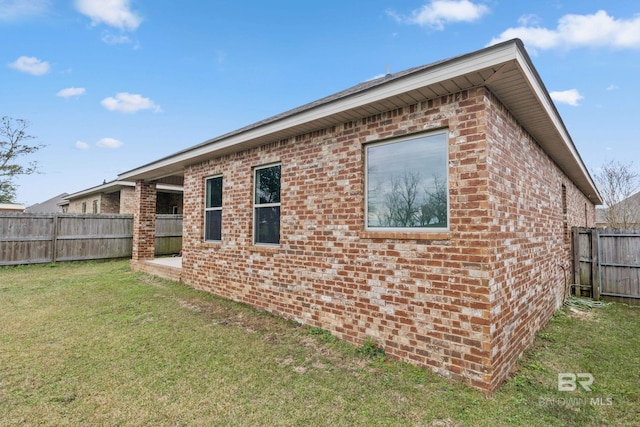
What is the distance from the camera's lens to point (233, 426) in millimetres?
2357

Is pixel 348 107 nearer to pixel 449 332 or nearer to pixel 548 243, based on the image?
pixel 449 332

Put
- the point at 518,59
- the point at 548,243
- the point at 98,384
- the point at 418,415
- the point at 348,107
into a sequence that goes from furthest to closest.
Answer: the point at 548,243
the point at 348,107
the point at 98,384
the point at 518,59
the point at 418,415

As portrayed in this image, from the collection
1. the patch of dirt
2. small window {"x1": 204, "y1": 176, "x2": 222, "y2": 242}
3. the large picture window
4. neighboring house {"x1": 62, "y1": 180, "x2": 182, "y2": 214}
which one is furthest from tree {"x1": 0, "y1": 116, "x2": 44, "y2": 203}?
the patch of dirt

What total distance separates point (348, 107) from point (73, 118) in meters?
18.3

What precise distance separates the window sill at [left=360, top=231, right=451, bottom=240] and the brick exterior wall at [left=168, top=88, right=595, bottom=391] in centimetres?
1

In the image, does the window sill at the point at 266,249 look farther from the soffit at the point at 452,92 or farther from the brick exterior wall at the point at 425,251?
the soffit at the point at 452,92

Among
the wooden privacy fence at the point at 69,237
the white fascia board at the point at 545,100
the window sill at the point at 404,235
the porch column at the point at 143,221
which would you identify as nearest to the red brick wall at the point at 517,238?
the white fascia board at the point at 545,100

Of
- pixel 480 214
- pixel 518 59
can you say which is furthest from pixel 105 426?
pixel 518 59

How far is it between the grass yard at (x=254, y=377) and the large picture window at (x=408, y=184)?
165cm

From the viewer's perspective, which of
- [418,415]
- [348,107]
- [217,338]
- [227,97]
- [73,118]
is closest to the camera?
[418,415]

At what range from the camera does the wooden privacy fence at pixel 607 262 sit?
274 inches

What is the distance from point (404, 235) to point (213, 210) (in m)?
4.81

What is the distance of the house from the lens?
305cm

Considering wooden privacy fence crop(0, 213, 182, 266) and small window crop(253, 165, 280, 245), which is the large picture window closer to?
small window crop(253, 165, 280, 245)
